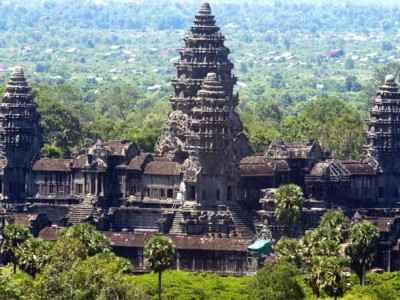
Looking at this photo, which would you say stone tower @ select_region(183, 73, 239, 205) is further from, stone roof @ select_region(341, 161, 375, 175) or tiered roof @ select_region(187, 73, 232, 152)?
stone roof @ select_region(341, 161, 375, 175)

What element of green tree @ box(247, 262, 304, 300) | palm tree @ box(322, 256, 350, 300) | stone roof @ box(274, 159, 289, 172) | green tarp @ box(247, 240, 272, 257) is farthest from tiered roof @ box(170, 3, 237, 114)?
palm tree @ box(322, 256, 350, 300)

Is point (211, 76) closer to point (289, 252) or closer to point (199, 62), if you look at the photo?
point (199, 62)

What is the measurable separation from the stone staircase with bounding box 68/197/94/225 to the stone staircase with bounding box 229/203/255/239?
10122mm

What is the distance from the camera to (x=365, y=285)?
135 meters

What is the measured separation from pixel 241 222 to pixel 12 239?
2129 cm

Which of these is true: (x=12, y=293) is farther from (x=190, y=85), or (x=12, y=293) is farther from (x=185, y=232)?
(x=190, y=85)

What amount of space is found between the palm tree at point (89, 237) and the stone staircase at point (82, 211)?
20.3 m

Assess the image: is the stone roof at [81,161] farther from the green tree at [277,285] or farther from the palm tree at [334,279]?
the palm tree at [334,279]

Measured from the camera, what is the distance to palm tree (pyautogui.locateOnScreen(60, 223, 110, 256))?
438 feet

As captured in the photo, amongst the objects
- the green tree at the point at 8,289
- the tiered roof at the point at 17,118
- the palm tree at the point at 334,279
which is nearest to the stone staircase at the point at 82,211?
the tiered roof at the point at 17,118

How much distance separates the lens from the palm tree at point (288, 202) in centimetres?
14838

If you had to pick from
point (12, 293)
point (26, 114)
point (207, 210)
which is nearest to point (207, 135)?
point (207, 210)

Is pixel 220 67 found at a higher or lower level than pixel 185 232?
higher

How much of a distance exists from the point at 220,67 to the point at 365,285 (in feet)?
123
